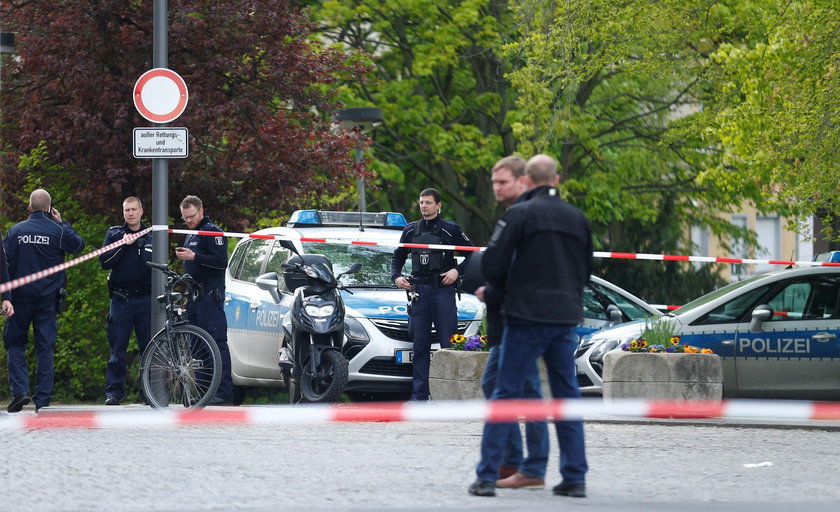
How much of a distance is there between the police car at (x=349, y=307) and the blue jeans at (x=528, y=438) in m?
4.78

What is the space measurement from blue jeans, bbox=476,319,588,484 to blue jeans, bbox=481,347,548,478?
2.7 inches

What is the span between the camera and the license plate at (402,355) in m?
13.0

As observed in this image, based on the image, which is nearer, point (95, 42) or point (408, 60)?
point (95, 42)

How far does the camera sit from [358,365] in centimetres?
1294

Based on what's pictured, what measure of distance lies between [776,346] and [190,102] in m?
7.39

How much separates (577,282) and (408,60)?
69.1ft

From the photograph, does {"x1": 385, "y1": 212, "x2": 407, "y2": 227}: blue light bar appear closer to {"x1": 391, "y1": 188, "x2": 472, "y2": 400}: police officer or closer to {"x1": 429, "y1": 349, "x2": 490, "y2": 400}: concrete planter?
{"x1": 391, "y1": 188, "x2": 472, "y2": 400}: police officer

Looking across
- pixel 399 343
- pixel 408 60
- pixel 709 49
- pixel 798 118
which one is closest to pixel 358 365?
pixel 399 343

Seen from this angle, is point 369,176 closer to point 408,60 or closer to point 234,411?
point 234,411

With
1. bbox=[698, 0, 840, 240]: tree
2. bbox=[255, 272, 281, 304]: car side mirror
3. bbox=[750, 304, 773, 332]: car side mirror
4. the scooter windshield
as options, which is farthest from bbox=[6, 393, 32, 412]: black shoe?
bbox=[698, 0, 840, 240]: tree

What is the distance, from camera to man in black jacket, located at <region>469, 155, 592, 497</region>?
7.66 m

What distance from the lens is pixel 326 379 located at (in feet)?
40.3

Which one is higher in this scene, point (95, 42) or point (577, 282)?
point (95, 42)

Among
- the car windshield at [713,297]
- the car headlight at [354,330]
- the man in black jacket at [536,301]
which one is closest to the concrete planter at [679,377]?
the car windshield at [713,297]
